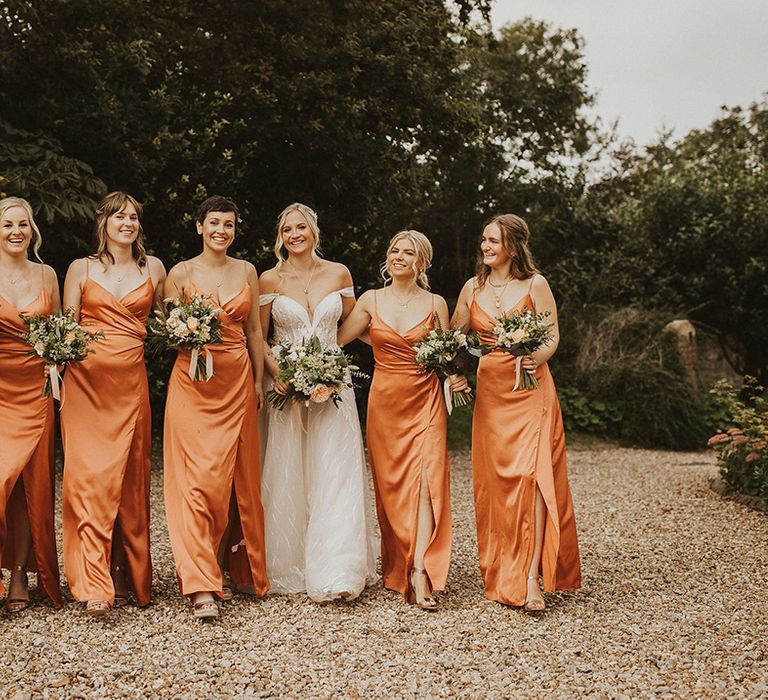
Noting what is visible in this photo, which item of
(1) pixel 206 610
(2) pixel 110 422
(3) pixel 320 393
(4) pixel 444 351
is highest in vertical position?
(4) pixel 444 351

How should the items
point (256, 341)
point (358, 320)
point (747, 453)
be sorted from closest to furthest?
point (256, 341) → point (358, 320) → point (747, 453)

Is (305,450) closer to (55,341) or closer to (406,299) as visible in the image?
(406,299)

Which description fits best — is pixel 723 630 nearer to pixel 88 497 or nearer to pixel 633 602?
pixel 633 602

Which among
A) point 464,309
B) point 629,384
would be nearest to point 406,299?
point 464,309

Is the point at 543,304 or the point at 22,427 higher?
the point at 543,304

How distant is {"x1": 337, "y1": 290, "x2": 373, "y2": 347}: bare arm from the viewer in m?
5.85

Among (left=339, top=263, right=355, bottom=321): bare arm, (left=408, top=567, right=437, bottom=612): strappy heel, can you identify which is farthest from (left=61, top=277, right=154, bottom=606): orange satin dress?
(left=408, top=567, right=437, bottom=612): strappy heel

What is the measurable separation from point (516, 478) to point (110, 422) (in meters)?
2.47

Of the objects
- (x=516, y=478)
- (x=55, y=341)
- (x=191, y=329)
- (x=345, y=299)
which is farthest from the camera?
(x=345, y=299)

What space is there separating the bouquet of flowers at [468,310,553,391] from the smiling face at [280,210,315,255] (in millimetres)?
1280

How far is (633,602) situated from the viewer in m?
5.55

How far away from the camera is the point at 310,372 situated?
540cm

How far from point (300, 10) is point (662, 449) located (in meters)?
8.93

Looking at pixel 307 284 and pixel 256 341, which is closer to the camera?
pixel 256 341
